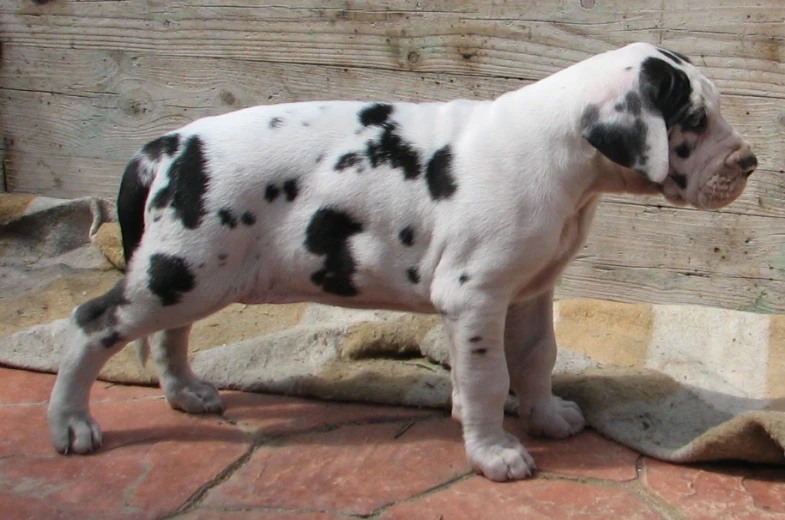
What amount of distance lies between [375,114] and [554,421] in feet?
4.38

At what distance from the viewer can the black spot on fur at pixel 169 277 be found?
3.38 metres

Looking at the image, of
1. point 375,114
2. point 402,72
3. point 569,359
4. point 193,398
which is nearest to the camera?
point 375,114

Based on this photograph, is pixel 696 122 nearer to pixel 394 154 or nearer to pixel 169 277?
pixel 394 154

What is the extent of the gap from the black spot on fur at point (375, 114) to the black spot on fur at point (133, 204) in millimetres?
820

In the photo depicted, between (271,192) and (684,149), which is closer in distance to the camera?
(684,149)

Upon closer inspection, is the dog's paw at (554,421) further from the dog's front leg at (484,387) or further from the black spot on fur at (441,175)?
the black spot on fur at (441,175)

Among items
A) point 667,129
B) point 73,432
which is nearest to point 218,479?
point 73,432

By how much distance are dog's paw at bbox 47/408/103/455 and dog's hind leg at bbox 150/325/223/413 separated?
0.39 meters

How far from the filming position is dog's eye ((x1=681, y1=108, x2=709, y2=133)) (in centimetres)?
314

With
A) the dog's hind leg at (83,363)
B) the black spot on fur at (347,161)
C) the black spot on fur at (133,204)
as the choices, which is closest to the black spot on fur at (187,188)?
the black spot on fur at (133,204)

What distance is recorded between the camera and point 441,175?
3.31 meters

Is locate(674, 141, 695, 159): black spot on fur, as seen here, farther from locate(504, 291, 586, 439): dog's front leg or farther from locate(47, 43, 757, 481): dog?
locate(504, 291, 586, 439): dog's front leg

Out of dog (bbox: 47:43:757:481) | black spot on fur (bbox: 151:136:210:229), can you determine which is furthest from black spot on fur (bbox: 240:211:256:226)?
black spot on fur (bbox: 151:136:210:229)

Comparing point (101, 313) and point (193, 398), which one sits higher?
point (101, 313)
